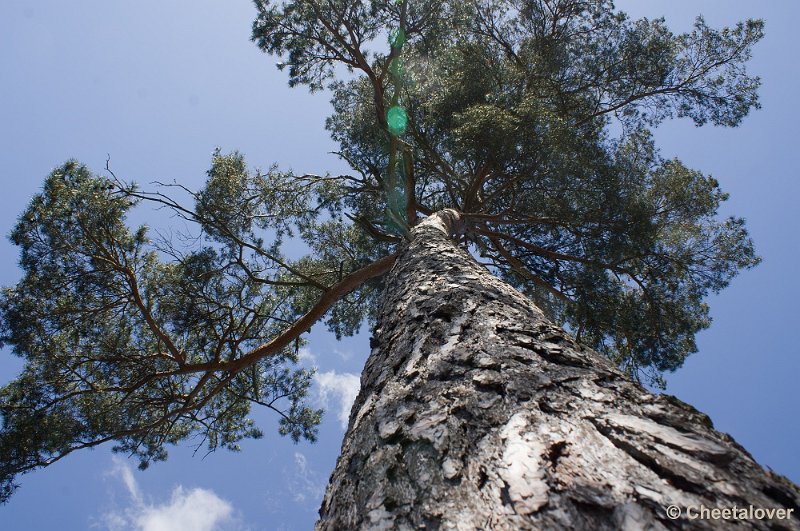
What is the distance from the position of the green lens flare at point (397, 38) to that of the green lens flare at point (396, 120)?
112 cm

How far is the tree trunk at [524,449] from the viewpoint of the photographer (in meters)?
0.96

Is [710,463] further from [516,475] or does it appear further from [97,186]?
[97,186]

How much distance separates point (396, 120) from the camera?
29.3 feet

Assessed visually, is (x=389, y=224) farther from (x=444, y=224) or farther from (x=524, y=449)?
(x=524, y=449)

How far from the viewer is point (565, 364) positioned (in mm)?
1653

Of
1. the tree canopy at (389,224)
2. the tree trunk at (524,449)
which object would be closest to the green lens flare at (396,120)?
the tree canopy at (389,224)

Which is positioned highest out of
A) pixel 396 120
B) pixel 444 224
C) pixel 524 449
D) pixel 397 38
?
pixel 397 38

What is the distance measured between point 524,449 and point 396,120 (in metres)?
8.32

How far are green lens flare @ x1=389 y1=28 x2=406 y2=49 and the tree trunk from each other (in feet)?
26.5

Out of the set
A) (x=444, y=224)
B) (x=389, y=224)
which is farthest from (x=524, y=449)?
(x=389, y=224)

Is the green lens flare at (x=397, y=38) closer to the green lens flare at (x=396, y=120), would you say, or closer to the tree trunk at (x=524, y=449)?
the green lens flare at (x=396, y=120)

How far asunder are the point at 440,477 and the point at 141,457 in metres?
8.36

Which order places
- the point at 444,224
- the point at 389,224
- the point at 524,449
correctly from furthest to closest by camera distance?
the point at 389,224 < the point at 444,224 < the point at 524,449

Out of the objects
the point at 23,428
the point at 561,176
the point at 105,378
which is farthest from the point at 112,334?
the point at 561,176
